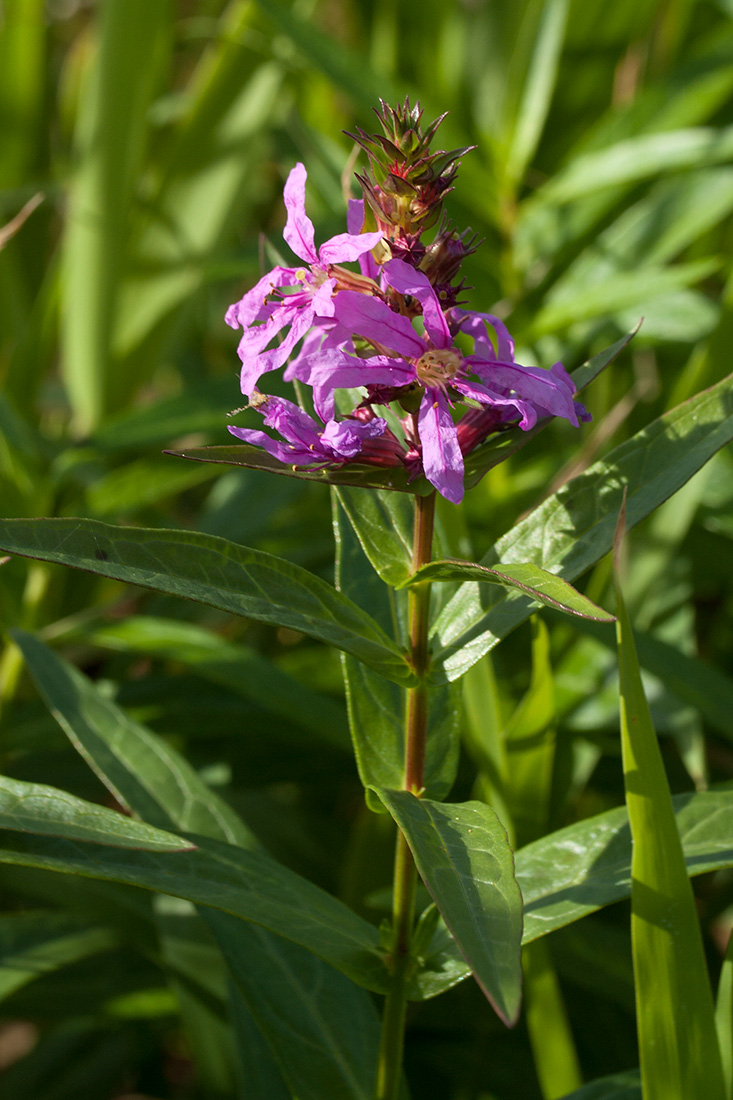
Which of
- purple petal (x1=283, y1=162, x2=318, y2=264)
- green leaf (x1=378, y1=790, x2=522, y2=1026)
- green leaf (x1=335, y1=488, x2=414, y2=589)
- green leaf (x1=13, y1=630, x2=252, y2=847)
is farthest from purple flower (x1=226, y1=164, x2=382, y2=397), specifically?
green leaf (x1=13, y1=630, x2=252, y2=847)

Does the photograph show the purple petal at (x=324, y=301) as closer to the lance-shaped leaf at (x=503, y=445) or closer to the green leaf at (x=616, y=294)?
the lance-shaped leaf at (x=503, y=445)

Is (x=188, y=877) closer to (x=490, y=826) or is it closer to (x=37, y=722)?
(x=490, y=826)

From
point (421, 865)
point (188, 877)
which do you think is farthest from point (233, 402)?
point (421, 865)

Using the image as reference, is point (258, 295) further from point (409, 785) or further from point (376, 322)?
point (409, 785)

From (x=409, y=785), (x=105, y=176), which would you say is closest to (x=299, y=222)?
(x=409, y=785)

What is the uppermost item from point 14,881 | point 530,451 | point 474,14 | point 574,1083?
point 474,14
